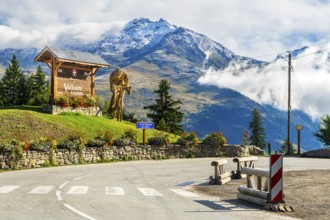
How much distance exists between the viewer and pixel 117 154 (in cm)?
3650

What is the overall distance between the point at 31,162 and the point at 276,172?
69.4 feet

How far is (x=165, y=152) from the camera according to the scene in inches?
1549

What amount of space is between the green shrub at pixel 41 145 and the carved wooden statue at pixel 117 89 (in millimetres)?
18833

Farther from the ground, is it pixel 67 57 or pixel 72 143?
pixel 67 57

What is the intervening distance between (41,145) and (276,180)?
70.9 feet

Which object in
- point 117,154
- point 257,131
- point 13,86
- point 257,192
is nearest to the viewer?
point 257,192

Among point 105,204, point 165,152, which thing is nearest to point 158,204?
point 105,204

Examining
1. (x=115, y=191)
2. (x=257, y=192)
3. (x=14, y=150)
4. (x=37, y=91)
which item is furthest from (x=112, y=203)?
(x=37, y=91)

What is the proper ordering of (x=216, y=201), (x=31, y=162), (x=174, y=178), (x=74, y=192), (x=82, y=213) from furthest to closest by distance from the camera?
(x=31, y=162)
(x=174, y=178)
(x=74, y=192)
(x=216, y=201)
(x=82, y=213)

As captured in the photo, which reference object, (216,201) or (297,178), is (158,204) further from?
(297,178)

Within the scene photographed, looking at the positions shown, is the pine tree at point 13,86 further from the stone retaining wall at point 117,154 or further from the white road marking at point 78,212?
the white road marking at point 78,212

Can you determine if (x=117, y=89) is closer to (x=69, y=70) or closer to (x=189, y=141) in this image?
(x=69, y=70)

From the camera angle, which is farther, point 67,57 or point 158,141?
point 67,57

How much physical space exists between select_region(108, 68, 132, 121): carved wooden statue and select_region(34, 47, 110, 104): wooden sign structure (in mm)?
2192
